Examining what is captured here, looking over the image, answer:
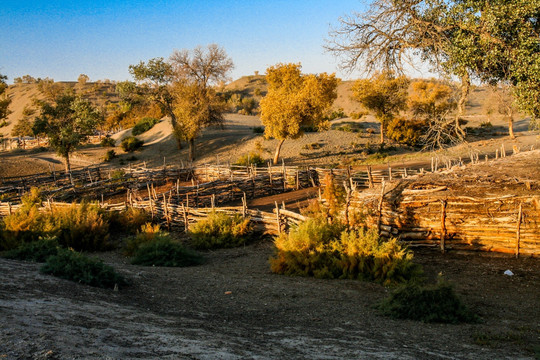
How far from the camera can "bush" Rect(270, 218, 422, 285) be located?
8141mm

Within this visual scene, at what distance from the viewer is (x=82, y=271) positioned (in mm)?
7199

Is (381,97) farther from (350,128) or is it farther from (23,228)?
(23,228)

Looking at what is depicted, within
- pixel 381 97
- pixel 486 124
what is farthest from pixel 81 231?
pixel 486 124

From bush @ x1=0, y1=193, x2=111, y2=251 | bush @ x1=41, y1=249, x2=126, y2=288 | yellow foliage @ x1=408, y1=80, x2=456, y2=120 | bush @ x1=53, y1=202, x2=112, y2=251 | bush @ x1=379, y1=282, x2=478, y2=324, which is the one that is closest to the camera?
bush @ x1=379, y1=282, x2=478, y2=324

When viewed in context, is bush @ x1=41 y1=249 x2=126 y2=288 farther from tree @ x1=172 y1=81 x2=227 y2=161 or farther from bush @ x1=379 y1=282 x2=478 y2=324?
tree @ x1=172 y1=81 x2=227 y2=161

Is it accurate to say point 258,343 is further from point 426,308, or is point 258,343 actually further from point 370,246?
point 370,246

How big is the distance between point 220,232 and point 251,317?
6.37 m

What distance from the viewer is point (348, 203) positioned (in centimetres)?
1034

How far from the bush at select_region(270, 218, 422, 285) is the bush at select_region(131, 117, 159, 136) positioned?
121ft

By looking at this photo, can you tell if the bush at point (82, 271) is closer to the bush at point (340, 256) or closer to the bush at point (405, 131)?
the bush at point (340, 256)

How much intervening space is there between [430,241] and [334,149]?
77.1 ft

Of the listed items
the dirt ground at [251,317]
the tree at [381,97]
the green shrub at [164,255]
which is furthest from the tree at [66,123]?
the dirt ground at [251,317]

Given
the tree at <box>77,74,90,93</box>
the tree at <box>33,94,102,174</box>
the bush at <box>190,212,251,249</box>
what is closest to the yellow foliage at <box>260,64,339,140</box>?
the tree at <box>33,94,102,174</box>

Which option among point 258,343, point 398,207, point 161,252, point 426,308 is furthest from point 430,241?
point 258,343
